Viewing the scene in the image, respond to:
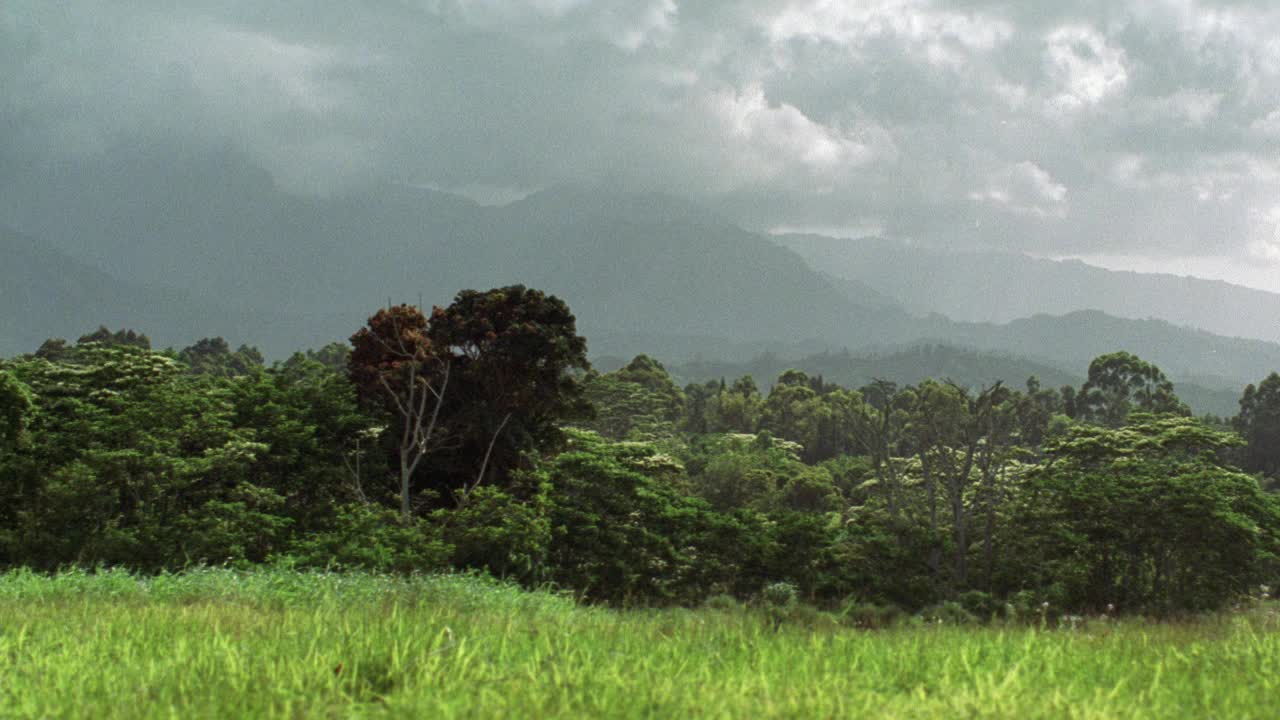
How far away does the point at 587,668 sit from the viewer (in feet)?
12.6

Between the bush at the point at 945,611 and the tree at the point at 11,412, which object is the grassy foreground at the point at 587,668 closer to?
the bush at the point at 945,611

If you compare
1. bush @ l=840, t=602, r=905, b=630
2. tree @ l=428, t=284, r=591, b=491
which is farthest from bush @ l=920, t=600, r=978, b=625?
tree @ l=428, t=284, r=591, b=491

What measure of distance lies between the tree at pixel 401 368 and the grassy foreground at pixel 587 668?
1084 cm

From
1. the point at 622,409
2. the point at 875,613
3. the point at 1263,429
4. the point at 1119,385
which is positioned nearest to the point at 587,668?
the point at 875,613

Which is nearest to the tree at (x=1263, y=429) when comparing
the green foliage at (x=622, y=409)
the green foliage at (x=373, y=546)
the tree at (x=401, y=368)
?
the green foliage at (x=622, y=409)

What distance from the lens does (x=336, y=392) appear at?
664 inches

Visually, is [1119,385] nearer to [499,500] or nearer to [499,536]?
[499,500]

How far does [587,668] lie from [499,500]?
1103cm

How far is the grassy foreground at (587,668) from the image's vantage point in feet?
11.2

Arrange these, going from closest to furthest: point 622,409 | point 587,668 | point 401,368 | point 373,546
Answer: point 587,668
point 373,546
point 401,368
point 622,409

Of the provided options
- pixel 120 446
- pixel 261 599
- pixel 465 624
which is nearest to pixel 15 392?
pixel 120 446

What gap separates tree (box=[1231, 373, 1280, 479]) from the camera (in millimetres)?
58188

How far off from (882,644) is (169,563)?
41.9 ft

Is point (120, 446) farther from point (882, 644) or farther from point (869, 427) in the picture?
point (869, 427)
